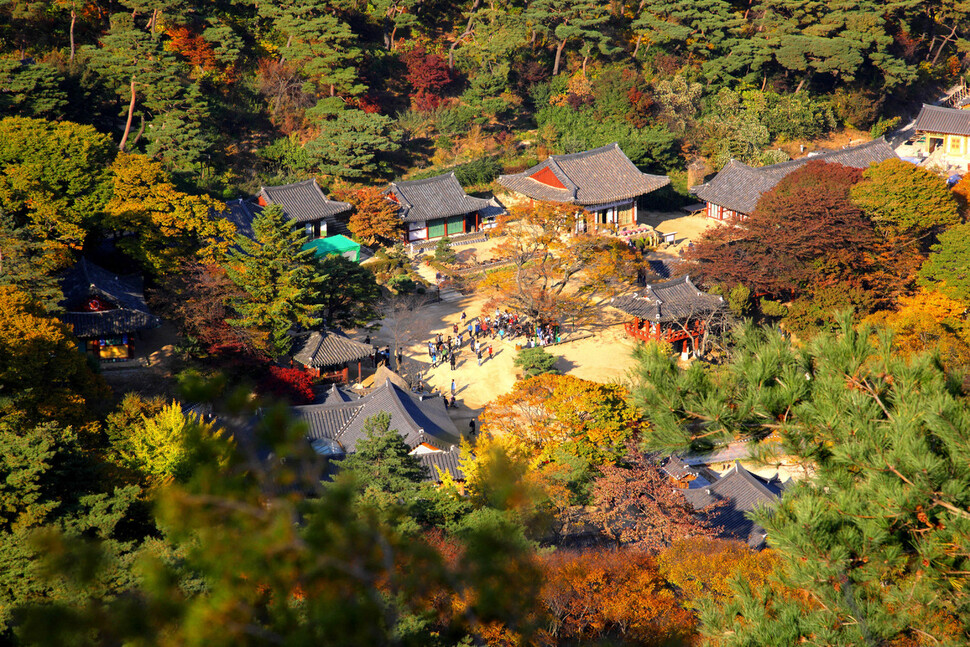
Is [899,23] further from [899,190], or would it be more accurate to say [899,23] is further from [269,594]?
[269,594]

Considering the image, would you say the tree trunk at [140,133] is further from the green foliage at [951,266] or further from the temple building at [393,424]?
the green foliage at [951,266]

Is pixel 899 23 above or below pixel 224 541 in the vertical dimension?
below

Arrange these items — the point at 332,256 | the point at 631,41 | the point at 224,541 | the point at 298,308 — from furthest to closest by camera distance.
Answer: the point at 631,41, the point at 332,256, the point at 298,308, the point at 224,541

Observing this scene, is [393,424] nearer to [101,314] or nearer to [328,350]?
[328,350]

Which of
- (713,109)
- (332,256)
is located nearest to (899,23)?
(713,109)

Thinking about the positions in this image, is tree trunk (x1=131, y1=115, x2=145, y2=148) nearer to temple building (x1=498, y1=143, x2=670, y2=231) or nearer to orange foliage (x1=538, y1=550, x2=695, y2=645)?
temple building (x1=498, y1=143, x2=670, y2=231)

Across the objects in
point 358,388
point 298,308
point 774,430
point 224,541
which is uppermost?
point 224,541

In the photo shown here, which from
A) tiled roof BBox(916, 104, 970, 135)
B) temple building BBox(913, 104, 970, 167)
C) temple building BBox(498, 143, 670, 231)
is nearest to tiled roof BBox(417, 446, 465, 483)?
temple building BBox(498, 143, 670, 231)

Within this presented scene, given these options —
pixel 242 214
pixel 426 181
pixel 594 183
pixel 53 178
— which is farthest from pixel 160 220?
pixel 594 183
